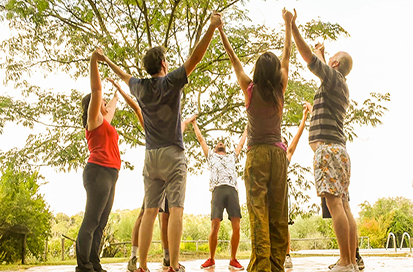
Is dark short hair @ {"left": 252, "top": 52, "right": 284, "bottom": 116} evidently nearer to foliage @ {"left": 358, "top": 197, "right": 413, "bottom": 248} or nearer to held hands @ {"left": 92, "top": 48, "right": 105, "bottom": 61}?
held hands @ {"left": 92, "top": 48, "right": 105, "bottom": 61}

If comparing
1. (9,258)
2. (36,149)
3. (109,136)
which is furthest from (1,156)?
(109,136)

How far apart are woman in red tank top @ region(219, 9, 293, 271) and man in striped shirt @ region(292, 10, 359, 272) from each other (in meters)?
0.57

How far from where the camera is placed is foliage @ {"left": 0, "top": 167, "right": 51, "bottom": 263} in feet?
25.2

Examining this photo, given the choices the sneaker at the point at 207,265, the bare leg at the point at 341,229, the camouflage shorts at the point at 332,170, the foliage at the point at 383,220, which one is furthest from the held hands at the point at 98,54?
the foliage at the point at 383,220

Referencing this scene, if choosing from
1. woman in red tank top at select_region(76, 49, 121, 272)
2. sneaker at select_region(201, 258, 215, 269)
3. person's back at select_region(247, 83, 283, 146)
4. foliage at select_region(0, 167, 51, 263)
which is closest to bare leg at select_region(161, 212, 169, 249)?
sneaker at select_region(201, 258, 215, 269)

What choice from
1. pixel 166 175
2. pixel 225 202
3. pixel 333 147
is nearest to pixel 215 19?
pixel 166 175

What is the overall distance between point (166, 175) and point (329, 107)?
1474mm

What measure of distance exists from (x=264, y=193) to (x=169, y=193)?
2.68 ft

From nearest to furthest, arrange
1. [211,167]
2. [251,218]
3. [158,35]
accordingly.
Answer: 1. [251,218]
2. [211,167]
3. [158,35]

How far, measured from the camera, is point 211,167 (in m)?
5.44

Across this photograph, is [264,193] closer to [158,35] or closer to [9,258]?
[9,258]

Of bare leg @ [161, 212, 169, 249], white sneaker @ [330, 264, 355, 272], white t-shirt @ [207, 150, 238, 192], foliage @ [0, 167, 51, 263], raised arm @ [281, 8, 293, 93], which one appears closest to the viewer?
raised arm @ [281, 8, 293, 93]

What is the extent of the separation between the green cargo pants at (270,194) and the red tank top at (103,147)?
4.58ft

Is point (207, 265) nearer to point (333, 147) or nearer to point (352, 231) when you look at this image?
point (352, 231)
